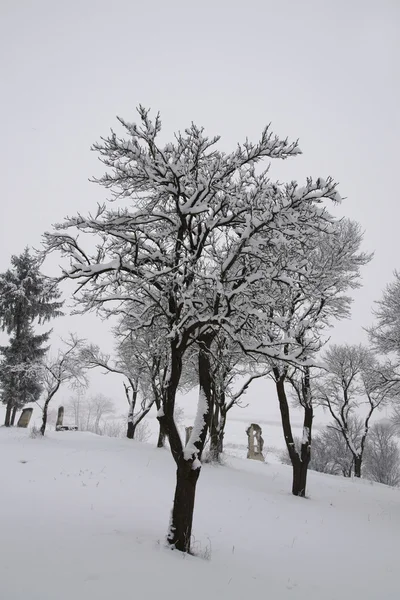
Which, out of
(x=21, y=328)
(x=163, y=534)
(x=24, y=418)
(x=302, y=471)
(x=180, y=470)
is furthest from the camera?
(x=21, y=328)

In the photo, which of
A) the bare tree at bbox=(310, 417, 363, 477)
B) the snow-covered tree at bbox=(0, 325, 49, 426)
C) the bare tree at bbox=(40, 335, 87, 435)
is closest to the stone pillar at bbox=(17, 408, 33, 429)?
the snow-covered tree at bbox=(0, 325, 49, 426)

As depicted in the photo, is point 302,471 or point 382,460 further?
point 382,460

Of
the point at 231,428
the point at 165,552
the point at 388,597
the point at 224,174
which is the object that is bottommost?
the point at 231,428

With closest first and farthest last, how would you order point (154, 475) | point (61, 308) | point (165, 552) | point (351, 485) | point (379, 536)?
point (165, 552) → point (379, 536) → point (154, 475) → point (351, 485) → point (61, 308)

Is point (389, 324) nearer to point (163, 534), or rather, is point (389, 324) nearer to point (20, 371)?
point (163, 534)

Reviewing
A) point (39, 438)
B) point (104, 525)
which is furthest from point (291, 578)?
Answer: point (39, 438)

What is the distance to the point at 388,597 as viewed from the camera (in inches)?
198

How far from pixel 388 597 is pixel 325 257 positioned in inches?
356

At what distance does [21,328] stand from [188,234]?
19.9 metres

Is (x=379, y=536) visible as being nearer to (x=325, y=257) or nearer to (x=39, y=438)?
(x=325, y=257)

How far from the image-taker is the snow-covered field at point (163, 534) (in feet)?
12.8

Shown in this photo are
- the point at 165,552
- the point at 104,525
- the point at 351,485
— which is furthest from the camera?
the point at 351,485

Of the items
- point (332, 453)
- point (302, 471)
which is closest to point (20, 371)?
point (302, 471)

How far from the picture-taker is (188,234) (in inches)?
245
